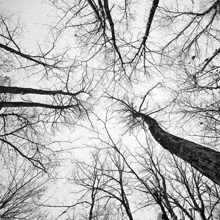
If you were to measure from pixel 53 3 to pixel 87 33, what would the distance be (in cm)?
86

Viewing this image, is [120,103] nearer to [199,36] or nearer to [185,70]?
[185,70]

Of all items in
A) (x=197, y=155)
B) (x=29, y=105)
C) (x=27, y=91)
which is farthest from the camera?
(x=29, y=105)

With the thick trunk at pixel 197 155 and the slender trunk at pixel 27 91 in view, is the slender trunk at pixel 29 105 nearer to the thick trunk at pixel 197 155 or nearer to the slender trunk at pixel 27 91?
the slender trunk at pixel 27 91

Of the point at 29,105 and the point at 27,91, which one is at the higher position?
the point at 27,91

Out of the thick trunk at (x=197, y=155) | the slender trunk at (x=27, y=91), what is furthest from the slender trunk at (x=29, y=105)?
the thick trunk at (x=197, y=155)

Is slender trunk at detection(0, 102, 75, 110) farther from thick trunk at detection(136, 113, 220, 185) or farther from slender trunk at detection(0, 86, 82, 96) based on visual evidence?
thick trunk at detection(136, 113, 220, 185)

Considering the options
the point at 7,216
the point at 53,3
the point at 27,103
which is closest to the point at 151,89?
the point at 53,3

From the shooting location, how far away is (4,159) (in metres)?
5.01

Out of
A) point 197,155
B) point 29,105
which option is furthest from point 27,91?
point 197,155

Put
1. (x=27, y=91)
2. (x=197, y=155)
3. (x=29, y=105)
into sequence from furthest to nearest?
1. (x=29, y=105)
2. (x=27, y=91)
3. (x=197, y=155)

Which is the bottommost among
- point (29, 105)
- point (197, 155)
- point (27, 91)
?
point (197, 155)

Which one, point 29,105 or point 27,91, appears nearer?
point 27,91

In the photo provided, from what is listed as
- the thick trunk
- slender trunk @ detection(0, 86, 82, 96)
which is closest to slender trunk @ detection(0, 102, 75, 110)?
slender trunk @ detection(0, 86, 82, 96)

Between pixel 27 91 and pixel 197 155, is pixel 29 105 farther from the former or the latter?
pixel 197 155
